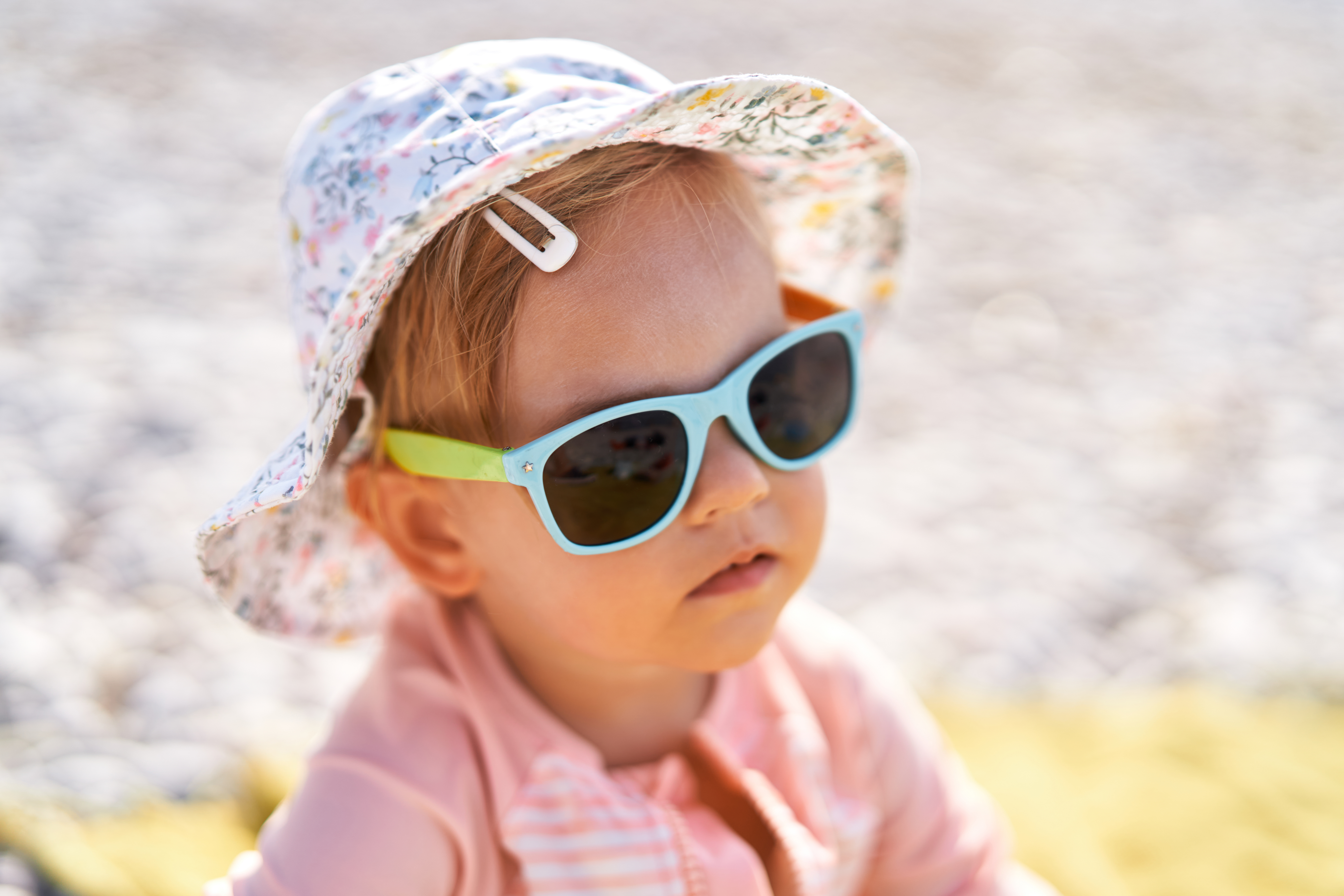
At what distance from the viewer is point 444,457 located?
53.0 inches

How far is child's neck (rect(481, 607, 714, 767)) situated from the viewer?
1.56 metres

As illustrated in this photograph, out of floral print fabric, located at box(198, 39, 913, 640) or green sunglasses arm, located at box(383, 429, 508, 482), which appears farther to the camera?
green sunglasses arm, located at box(383, 429, 508, 482)

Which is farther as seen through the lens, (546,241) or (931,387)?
(931,387)

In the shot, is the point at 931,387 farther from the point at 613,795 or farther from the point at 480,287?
the point at 480,287

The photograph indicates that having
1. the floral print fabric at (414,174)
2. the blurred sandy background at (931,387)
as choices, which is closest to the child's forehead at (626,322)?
the floral print fabric at (414,174)

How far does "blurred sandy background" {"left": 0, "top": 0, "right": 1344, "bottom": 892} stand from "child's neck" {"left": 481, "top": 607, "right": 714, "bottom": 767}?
0.91m

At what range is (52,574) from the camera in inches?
99.7

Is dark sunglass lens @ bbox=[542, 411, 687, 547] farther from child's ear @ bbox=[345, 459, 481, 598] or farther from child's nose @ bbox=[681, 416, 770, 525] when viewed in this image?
child's ear @ bbox=[345, 459, 481, 598]

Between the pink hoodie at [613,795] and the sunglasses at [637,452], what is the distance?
1.11ft

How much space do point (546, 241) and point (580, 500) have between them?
0.98 ft

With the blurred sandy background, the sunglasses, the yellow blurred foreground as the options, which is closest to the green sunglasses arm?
the sunglasses

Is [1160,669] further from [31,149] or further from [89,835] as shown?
[31,149]

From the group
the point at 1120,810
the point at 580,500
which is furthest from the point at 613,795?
the point at 1120,810

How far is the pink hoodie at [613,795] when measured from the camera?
1.40 meters
